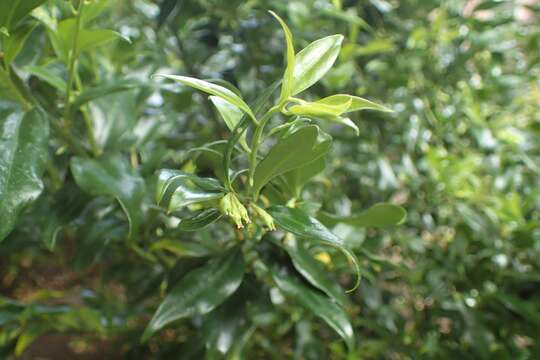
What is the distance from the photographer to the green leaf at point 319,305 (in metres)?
0.52

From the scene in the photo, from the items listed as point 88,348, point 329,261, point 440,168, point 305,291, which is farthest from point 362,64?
point 88,348

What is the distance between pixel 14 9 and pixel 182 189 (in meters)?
0.24

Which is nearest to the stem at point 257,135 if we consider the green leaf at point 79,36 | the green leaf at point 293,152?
the green leaf at point 293,152

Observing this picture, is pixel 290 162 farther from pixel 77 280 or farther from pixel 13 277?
pixel 13 277

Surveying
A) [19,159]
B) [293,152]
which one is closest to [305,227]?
[293,152]

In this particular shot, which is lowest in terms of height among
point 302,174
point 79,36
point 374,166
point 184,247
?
point 374,166

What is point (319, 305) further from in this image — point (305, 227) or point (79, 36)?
point (79, 36)

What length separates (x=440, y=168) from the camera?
92cm

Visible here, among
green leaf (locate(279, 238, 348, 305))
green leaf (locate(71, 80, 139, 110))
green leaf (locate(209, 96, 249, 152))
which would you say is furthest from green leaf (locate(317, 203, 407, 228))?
green leaf (locate(71, 80, 139, 110))

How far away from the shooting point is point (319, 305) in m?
0.54

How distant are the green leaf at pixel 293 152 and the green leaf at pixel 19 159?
0.22 m

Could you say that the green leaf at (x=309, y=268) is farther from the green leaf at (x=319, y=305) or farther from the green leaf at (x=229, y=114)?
the green leaf at (x=229, y=114)

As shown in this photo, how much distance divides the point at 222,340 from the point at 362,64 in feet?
2.14

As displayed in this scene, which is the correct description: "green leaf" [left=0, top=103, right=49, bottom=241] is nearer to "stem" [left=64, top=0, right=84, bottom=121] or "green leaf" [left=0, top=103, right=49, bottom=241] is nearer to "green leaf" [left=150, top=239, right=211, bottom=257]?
"stem" [left=64, top=0, right=84, bottom=121]
